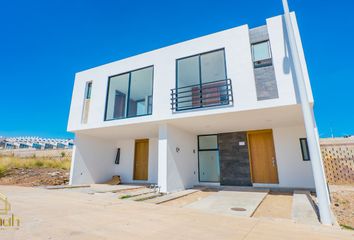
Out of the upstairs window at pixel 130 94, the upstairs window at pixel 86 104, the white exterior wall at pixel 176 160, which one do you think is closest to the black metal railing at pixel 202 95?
the white exterior wall at pixel 176 160

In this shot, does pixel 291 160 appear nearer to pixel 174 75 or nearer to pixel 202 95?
pixel 202 95

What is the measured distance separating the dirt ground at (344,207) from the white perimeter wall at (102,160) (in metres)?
7.50

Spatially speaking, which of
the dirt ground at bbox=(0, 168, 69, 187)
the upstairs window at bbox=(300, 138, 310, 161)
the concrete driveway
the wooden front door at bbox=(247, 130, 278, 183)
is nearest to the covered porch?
the wooden front door at bbox=(247, 130, 278, 183)

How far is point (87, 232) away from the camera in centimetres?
268

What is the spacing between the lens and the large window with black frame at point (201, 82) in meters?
6.56

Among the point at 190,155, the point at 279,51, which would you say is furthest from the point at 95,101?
the point at 279,51

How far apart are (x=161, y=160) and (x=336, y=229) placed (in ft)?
17.2

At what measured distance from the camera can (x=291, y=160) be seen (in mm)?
7785

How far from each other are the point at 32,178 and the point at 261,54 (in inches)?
511

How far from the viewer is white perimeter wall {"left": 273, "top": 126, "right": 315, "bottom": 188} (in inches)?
295

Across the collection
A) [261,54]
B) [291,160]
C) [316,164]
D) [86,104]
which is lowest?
[316,164]

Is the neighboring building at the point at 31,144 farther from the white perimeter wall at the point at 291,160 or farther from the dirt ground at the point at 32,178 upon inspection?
the white perimeter wall at the point at 291,160

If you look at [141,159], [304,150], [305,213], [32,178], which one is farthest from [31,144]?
[305,213]

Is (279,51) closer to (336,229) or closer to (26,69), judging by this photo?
(336,229)
